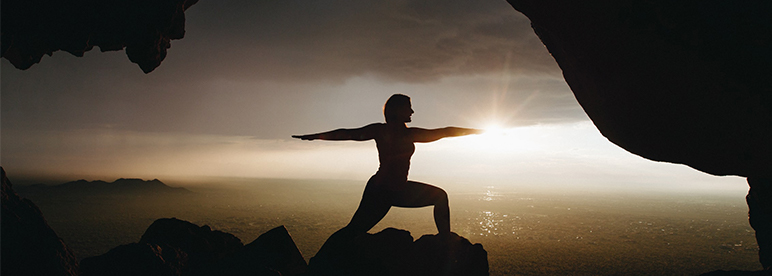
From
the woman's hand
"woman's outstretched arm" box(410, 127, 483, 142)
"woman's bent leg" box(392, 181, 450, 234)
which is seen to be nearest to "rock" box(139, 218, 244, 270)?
the woman's hand

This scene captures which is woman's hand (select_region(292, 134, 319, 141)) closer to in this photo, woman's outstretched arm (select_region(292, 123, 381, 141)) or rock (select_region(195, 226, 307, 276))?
woman's outstretched arm (select_region(292, 123, 381, 141))

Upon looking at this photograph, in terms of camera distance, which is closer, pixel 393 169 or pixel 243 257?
pixel 393 169

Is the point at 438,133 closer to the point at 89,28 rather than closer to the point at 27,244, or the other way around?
the point at 27,244

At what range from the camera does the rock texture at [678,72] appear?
14.0ft

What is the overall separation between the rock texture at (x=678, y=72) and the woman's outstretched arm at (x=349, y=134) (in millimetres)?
3941

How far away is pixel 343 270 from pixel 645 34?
644 centimetres

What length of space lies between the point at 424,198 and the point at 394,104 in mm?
1760

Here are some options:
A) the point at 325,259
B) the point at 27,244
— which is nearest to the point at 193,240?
the point at 27,244

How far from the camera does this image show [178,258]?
24.5 feet

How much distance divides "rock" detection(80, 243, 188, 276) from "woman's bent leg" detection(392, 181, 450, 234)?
553cm

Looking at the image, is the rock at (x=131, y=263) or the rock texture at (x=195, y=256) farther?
the rock texture at (x=195, y=256)

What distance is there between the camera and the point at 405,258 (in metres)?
6.14

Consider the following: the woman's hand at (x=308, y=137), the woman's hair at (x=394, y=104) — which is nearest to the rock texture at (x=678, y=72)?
the woman's hair at (x=394, y=104)

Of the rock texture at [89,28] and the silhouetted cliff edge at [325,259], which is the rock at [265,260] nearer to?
the silhouetted cliff edge at [325,259]
